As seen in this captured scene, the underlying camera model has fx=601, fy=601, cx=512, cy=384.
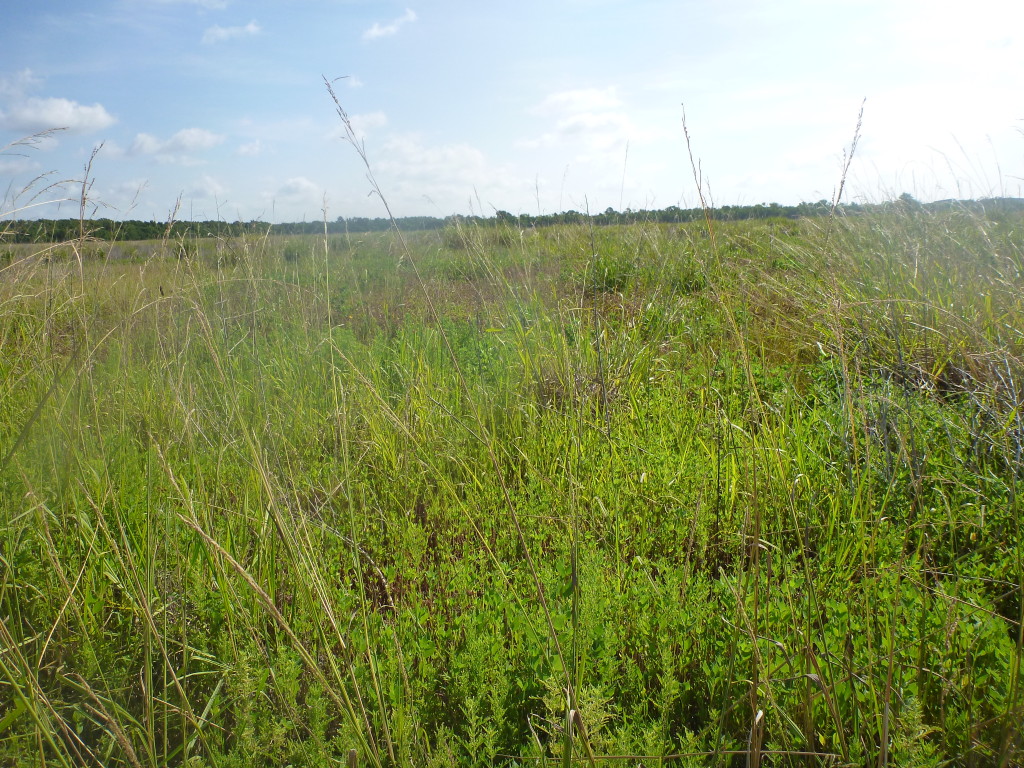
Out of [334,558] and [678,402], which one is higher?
[678,402]

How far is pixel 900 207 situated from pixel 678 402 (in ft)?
11.5

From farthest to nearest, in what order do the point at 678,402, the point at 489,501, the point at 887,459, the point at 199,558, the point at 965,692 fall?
the point at 678,402 < the point at 489,501 < the point at 887,459 < the point at 199,558 < the point at 965,692

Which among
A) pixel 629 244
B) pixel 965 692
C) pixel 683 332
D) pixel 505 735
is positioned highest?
pixel 629 244

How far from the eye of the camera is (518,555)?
184 centimetres

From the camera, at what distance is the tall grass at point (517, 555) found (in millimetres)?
1115

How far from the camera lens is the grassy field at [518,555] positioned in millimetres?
1113

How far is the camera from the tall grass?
1115 millimetres

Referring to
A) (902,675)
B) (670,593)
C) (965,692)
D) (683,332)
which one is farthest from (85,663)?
(683,332)

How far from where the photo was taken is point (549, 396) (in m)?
2.93

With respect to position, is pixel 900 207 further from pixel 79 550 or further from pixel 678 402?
pixel 79 550

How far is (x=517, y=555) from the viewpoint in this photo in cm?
184

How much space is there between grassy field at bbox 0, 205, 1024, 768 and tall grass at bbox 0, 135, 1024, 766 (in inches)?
0.5

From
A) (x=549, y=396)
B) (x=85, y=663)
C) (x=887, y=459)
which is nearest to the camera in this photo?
(x=85, y=663)

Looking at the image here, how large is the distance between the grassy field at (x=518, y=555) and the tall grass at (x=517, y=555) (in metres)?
0.01
